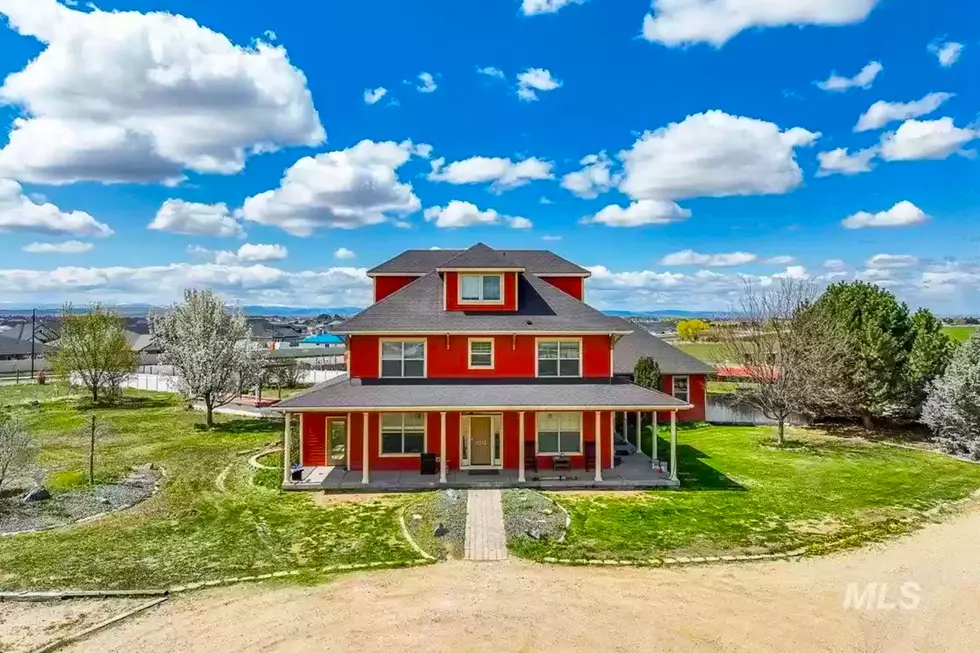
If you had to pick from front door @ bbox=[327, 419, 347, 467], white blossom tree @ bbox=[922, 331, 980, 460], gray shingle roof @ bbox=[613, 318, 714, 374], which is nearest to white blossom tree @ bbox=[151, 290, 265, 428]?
front door @ bbox=[327, 419, 347, 467]

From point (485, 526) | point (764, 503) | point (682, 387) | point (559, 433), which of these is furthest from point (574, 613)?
point (682, 387)

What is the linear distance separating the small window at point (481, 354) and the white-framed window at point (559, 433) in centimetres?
261

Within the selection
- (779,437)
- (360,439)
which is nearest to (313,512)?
(360,439)

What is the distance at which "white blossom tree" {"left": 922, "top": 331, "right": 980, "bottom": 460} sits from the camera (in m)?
22.7

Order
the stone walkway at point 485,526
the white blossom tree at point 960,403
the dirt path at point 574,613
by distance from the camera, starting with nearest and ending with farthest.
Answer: the dirt path at point 574,613
the stone walkway at point 485,526
the white blossom tree at point 960,403

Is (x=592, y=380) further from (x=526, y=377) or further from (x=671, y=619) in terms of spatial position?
(x=671, y=619)

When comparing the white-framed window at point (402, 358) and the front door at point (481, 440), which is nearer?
the front door at point (481, 440)

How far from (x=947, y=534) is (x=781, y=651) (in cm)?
851

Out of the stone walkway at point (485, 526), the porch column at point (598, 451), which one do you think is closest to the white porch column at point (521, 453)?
the stone walkway at point (485, 526)

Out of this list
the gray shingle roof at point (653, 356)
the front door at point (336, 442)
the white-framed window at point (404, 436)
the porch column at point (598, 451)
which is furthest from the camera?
the gray shingle roof at point (653, 356)

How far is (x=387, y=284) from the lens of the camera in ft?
81.0

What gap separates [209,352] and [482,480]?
17786mm

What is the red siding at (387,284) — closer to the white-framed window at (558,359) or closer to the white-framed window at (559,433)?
the white-framed window at (558,359)

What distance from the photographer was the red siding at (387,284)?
24641mm
